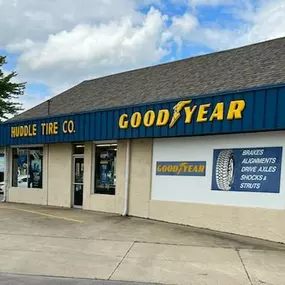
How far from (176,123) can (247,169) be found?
2.35 metres

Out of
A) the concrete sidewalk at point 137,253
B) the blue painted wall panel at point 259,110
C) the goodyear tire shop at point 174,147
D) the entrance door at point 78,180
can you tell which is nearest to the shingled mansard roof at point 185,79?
the goodyear tire shop at point 174,147

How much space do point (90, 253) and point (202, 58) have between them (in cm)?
1048

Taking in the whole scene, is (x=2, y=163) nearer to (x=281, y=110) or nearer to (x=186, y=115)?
(x=186, y=115)

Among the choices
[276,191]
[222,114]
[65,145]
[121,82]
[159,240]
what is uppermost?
[121,82]

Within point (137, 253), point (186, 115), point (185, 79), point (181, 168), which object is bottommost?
point (137, 253)

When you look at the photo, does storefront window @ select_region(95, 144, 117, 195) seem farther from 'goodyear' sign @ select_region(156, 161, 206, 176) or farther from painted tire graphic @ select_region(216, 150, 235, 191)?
painted tire graphic @ select_region(216, 150, 235, 191)

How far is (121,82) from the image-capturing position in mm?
17297

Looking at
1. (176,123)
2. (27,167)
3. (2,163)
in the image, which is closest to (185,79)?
(176,123)

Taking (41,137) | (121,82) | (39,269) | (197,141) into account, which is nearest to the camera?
(39,269)

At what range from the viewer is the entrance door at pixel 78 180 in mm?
14988

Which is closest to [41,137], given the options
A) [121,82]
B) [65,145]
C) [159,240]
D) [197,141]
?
[65,145]

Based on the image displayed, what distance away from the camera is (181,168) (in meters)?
11.5

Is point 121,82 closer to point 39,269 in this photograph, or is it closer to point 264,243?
point 264,243

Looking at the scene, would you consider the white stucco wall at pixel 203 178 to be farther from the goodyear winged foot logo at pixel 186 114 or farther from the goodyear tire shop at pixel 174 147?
the goodyear winged foot logo at pixel 186 114
